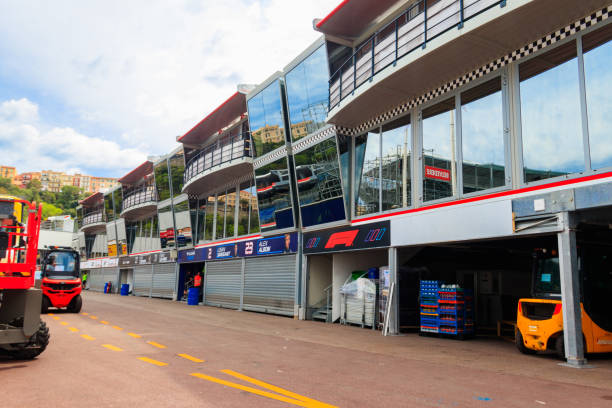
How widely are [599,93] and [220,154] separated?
18.4 m

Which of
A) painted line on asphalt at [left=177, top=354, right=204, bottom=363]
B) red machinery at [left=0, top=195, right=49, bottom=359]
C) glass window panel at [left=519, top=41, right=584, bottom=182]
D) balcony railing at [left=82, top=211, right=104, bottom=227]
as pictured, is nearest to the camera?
red machinery at [left=0, top=195, right=49, bottom=359]

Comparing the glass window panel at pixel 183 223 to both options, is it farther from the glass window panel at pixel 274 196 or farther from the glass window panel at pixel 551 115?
the glass window panel at pixel 551 115

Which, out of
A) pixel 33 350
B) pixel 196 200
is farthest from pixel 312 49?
pixel 196 200

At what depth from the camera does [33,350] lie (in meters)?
7.69

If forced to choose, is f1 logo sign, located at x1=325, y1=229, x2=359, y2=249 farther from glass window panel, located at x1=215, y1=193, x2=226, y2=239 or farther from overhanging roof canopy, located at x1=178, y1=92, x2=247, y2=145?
glass window panel, located at x1=215, y1=193, x2=226, y2=239

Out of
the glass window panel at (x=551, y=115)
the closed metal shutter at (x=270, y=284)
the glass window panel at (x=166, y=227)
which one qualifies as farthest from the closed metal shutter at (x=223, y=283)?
the glass window panel at (x=551, y=115)

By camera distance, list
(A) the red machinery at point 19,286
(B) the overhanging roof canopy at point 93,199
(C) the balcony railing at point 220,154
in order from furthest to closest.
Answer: (B) the overhanging roof canopy at point 93,199 → (C) the balcony railing at point 220,154 → (A) the red machinery at point 19,286

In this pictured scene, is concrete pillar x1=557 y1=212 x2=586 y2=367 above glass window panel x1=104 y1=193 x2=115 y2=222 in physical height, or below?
below

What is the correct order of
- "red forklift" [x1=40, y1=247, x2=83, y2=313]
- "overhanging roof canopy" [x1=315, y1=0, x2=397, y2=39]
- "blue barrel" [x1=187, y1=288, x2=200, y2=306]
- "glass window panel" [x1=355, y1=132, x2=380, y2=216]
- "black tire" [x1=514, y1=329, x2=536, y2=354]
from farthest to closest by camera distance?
"blue barrel" [x1=187, y1=288, x2=200, y2=306] < "red forklift" [x1=40, y1=247, x2=83, y2=313] < "glass window panel" [x1=355, y1=132, x2=380, y2=216] < "overhanging roof canopy" [x1=315, y1=0, x2=397, y2=39] < "black tire" [x1=514, y1=329, x2=536, y2=354]

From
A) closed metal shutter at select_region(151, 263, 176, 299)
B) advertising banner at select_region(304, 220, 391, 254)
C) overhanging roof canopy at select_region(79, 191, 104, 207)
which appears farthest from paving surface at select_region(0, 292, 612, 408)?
overhanging roof canopy at select_region(79, 191, 104, 207)

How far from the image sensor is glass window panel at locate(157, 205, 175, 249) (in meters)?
31.5

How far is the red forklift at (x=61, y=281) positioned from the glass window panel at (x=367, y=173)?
11649 mm

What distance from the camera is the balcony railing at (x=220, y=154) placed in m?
22.4

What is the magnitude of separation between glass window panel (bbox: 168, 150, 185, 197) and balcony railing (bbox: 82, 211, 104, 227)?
21.9 m
